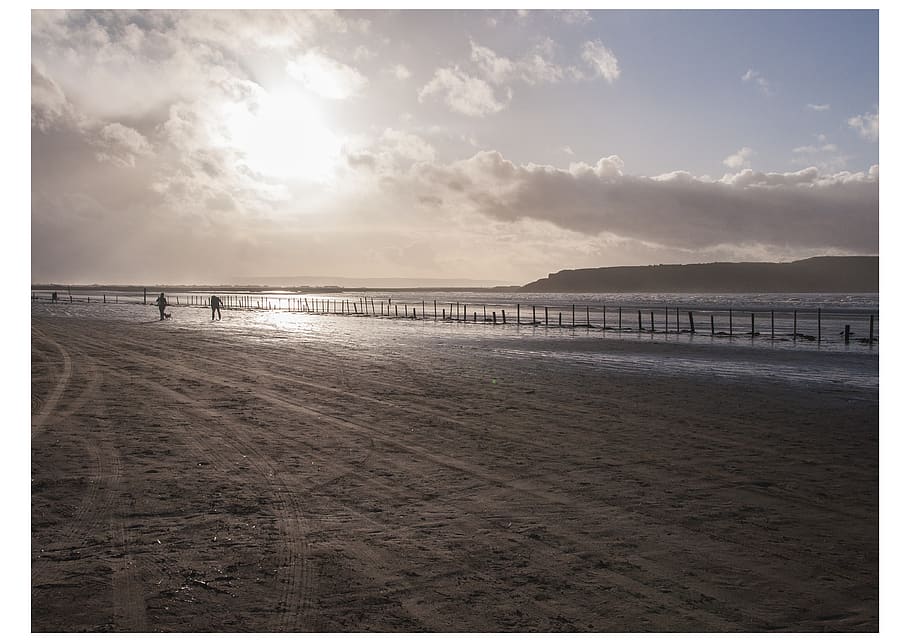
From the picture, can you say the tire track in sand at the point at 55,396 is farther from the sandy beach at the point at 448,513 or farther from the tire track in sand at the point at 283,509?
the tire track in sand at the point at 283,509

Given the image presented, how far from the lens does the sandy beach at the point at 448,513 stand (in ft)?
14.8

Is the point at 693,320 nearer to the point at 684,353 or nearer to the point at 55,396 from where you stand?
the point at 684,353

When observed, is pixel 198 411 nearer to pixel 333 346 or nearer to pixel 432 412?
pixel 432 412

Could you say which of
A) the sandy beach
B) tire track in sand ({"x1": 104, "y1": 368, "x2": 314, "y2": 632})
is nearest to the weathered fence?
the sandy beach

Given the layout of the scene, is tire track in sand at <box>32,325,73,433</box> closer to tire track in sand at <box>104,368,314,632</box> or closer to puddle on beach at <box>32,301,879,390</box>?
tire track in sand at <box>104,368,314,632</box>

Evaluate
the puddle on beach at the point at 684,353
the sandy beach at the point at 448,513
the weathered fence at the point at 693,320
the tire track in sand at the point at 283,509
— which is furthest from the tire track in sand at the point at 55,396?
the weathered fence at the point at 693,320

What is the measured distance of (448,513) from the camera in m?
6.41

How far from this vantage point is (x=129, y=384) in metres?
15.1

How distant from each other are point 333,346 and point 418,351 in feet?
14.6

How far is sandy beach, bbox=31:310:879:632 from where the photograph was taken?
14.8ft

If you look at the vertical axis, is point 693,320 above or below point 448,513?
above

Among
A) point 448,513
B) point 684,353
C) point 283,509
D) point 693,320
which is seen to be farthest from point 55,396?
point 693,320
